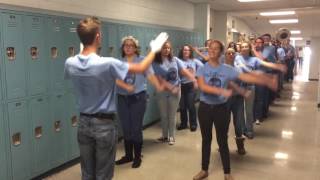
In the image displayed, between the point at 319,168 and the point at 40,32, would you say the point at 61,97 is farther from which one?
the point at 319,168

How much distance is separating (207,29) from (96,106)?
733cm

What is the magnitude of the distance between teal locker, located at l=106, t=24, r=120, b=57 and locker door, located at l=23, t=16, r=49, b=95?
129 centimetres

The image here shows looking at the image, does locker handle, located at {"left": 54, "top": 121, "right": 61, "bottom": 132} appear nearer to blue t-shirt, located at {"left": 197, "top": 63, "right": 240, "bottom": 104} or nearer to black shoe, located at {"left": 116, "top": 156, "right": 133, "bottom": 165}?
black shoe, located at {"left": 116, "top": 156, "right": 133, "bottom": 165}

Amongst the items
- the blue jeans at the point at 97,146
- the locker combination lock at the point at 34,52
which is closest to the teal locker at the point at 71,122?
the locker combination lock at the point at 34,52

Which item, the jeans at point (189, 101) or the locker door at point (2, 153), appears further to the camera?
the jeans at point (189, 101)

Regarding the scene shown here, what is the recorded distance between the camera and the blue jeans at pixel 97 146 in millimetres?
2141

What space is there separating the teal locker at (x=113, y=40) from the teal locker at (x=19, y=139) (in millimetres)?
1718

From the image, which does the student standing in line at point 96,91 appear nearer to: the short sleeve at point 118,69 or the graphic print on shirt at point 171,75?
the short sleeve at point 118,69

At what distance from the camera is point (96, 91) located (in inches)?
81.7

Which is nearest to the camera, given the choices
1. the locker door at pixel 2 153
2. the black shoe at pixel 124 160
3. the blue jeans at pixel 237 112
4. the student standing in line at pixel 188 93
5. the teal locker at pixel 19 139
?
the locker door at pixel 2 153

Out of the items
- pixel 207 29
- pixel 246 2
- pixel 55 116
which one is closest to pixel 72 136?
pixel 55 116

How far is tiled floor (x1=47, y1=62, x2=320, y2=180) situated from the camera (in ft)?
12.6

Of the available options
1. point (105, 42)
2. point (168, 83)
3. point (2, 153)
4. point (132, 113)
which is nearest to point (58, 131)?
point (2, 153)

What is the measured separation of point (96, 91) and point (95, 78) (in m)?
0.10
